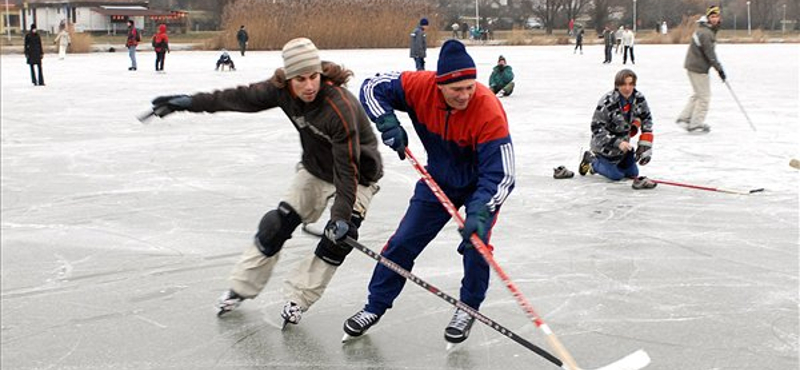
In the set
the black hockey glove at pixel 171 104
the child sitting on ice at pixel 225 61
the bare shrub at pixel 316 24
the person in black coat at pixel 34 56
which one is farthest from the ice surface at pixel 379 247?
the bare shrub at pixel 316 24

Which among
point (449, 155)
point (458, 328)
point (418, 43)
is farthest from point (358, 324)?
point (418, 43)

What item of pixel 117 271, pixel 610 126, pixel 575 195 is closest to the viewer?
pixel 117 271

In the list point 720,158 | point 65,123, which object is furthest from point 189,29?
point 720,158

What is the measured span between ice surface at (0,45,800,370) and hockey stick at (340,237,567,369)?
219 mm

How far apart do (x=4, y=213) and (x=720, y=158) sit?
5.77 metres

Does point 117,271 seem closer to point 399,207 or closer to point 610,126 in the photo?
point 399,207

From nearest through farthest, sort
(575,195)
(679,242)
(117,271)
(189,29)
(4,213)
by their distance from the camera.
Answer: (117,271) → (679,242) → (4,213) → (575,195) → (189,29)

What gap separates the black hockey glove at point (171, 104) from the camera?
4098mm

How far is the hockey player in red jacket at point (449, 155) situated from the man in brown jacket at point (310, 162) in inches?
6.4

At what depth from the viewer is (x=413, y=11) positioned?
126ft

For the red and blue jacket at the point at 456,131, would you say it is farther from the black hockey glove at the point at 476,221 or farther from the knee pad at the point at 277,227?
the knee pad at the point at 277,227

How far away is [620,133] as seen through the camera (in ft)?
25.8

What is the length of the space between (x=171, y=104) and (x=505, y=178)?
4.59 feet

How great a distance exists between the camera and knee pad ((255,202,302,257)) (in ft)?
13.9
